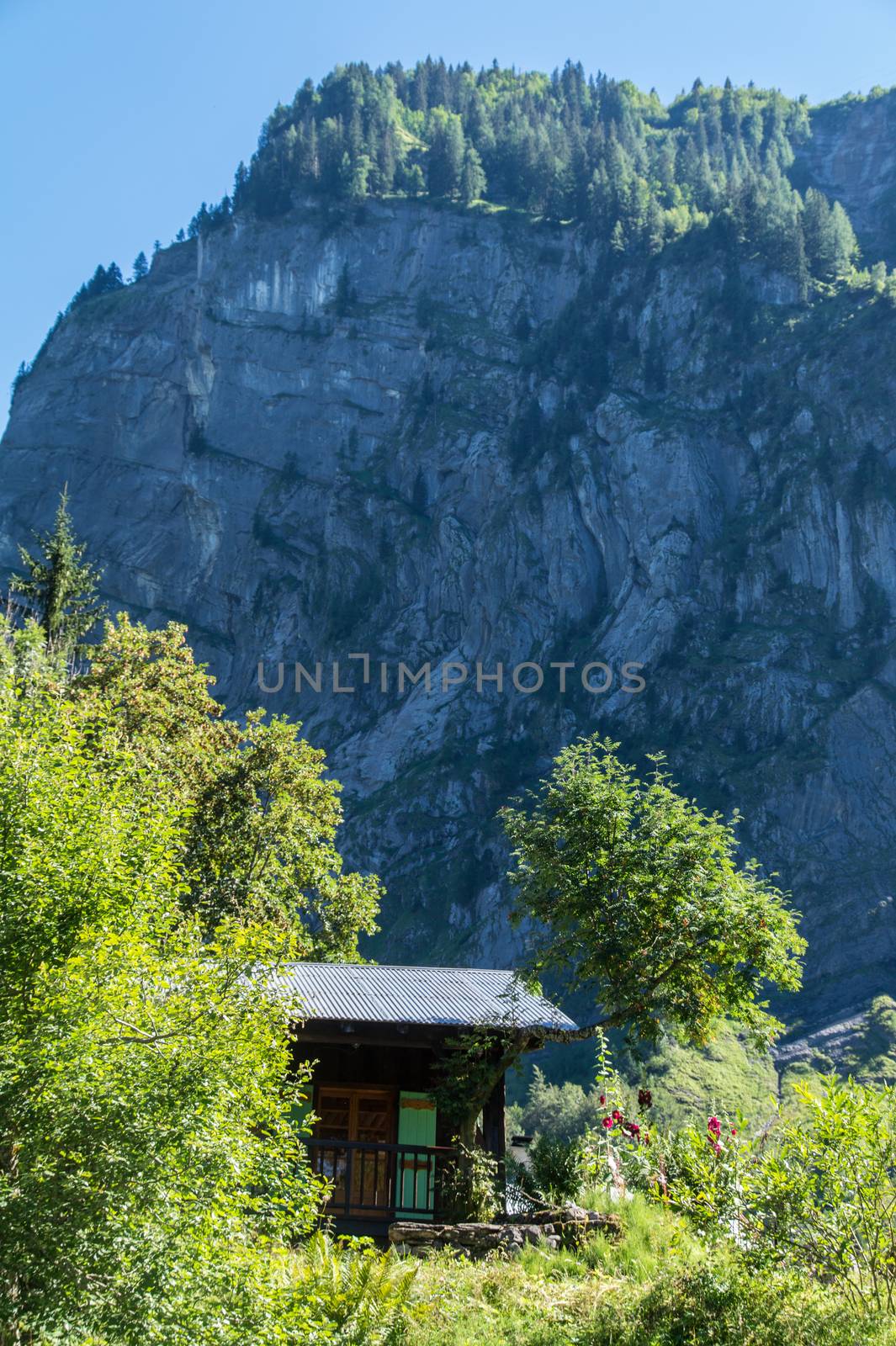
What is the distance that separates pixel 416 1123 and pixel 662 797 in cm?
722

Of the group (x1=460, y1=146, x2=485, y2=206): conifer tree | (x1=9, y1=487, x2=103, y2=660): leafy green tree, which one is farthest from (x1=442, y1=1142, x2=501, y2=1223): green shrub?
(x1=460, y1=146, x2=485, y2=206): conifer tree

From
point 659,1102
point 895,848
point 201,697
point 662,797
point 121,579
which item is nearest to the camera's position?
point 662,797

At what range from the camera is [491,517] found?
129m

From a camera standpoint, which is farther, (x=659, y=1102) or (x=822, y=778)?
(x=822, y=778)

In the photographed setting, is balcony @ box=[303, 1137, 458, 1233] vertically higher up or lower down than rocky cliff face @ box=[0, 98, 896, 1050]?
lower down

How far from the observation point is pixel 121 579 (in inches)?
5335

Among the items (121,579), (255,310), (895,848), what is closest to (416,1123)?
(895,848)

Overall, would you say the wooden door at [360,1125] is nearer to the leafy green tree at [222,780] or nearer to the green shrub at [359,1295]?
the leafy green tree at [222,780]

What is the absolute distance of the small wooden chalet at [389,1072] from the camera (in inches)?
765

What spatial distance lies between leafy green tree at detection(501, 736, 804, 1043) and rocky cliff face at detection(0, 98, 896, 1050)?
74.5 meters

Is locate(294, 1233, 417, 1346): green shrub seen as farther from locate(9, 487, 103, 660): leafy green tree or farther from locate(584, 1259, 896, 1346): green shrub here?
locate(9, 487, 103, 660): leafy green tree

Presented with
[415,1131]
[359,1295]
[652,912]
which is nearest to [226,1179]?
[359,1295]

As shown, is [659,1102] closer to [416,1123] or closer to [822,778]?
[822,778]

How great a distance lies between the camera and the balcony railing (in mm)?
18781
